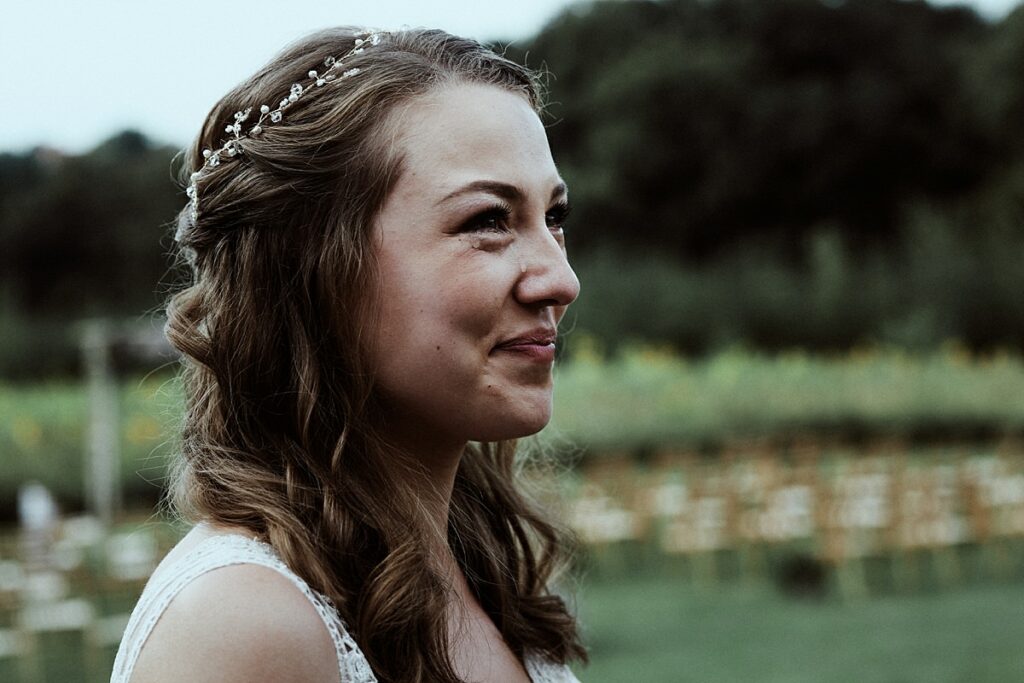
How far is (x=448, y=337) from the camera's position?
4.92ft

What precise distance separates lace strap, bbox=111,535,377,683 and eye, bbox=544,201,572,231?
0.60 metres

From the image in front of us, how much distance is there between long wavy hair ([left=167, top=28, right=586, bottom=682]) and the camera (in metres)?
1.46

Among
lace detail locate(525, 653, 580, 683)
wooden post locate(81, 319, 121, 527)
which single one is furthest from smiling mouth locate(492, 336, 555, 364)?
wooden post locate(81, 319, 121, 527)

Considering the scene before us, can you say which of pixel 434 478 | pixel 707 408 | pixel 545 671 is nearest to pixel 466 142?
pixel 434 478

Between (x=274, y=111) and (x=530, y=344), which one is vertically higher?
(x=274, y=111)

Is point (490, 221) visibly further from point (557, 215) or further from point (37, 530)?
point (37, 530)

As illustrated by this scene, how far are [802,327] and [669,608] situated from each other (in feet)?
80.0

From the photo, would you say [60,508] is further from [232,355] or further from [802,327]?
[802,327]

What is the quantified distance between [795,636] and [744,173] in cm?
3327

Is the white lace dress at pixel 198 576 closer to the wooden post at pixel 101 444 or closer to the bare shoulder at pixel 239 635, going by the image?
the bare shoulder at pixel 239 635

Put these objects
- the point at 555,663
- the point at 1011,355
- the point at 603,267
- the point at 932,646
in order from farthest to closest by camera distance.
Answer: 1. the point at 603,267
2. the point at 1011,355
3. the point at 932,646
4. the point at 555,663

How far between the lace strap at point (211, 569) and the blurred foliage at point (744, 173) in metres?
32.6

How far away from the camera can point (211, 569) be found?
50.8 inches

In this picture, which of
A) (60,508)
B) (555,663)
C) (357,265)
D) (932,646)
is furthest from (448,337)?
(60,508)
